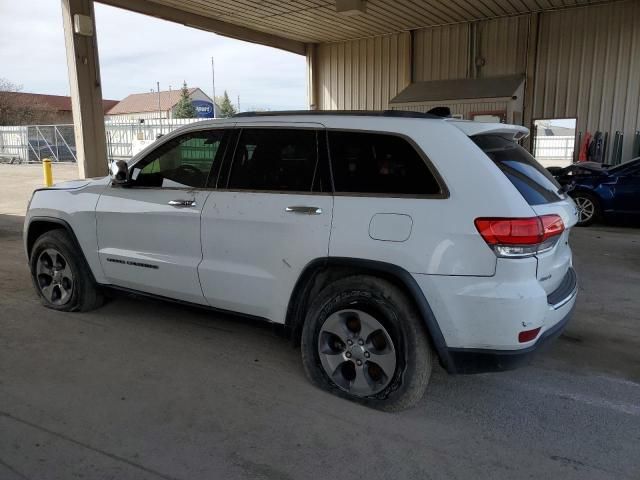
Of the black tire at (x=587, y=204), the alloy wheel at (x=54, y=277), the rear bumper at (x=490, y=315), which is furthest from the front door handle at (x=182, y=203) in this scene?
Result: the black tire at (x=587, y=204)

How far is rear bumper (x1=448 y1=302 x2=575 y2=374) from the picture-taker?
9.64 feet

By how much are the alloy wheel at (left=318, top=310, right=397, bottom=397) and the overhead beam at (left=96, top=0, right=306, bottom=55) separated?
11.4 m

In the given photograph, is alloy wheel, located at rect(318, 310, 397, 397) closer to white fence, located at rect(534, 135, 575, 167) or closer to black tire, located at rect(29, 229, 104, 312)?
black tire, located at rect(29, 229, 104, 312)

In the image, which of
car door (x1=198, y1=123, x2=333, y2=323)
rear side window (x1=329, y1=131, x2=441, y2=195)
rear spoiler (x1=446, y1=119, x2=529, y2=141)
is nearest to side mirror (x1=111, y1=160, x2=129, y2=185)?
car door (x1=198, y1=123, x2=333, y2=323)

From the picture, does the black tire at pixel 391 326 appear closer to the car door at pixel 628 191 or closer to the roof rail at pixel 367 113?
the roof rail at pixel 367 113

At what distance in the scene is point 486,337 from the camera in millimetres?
2912

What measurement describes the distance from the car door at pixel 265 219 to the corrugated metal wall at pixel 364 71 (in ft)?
45.6

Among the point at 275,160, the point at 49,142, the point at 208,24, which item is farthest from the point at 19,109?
the point at 275,160

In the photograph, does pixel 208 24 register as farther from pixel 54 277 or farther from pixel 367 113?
pixel 367 113

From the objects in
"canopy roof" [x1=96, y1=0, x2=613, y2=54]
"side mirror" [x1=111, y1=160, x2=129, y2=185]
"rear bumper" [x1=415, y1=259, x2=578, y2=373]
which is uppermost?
"canopy roof" [x1=96, y1=0, x2=613, y2=54]

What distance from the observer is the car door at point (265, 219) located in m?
3.38

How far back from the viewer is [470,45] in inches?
600

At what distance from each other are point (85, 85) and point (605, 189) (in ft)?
35.3

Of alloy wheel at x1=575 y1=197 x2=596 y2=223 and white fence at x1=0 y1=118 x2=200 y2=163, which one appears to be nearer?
alloy wheel at x1=575 y1=197 x2=596 y2=223
